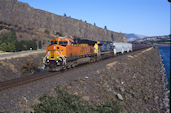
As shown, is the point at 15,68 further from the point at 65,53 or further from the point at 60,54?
the point at 65,53

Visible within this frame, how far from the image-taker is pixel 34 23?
102m

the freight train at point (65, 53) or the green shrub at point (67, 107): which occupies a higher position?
the freight train at point (65, 53)

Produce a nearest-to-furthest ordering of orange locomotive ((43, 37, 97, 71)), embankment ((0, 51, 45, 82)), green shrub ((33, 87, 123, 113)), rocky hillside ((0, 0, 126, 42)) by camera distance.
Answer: green shrub ((33, 87, 123, 113))
orange locomotive ((43, 37, 97, 71))
embankment ((0, 51, 45, 82))
rocky hillside ((0, 0, 126, 42))

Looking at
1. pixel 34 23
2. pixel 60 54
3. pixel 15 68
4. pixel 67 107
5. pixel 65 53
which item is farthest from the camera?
pixel 34 23

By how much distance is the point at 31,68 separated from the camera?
27281 mm

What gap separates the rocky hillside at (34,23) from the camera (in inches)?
3161

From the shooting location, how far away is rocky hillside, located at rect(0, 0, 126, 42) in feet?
263

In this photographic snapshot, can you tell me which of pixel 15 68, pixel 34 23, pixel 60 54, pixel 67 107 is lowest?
pixel 15 68

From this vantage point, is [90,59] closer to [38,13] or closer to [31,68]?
[31,68]

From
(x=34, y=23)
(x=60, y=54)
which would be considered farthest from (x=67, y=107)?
(x=34, y=23)

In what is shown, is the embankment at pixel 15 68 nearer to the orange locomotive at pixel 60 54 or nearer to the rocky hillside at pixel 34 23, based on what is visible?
the orange locomotive at pixel 60 54

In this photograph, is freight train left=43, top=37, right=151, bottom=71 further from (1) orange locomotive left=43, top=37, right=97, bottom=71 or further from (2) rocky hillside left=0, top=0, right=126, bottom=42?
(2) rocky hillside left=0, top=0, right=126, bottom=42

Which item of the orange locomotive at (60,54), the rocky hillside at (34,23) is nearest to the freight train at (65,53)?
the orange locomotive at (60,54)

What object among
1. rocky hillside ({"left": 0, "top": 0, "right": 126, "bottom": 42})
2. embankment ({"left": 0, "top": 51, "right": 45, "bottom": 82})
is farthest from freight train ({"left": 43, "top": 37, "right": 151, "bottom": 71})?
rocky hillside ({"left": 0, "top": 0, "right": 126, "bottom": 42})
